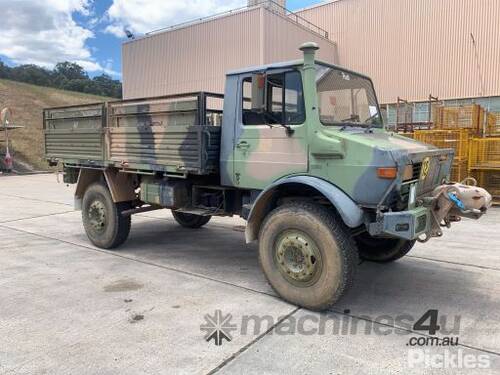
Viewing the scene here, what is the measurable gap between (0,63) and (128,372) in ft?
242

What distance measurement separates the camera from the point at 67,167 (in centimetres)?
732

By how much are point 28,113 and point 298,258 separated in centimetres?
3508

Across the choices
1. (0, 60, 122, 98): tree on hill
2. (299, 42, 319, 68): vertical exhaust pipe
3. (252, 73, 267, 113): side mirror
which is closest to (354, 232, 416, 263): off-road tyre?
(252, 73, 267, 113): side mirror

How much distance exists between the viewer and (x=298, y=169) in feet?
14.7

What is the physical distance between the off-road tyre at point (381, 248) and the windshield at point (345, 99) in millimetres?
1431

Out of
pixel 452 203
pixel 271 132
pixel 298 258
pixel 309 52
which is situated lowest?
pixel 298 258

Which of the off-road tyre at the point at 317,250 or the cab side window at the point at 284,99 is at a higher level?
the cab side window at the point at 284,99

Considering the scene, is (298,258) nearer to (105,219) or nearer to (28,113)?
(105,219)

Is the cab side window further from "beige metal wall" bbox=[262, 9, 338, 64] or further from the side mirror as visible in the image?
"beige metal wall" bbox=[262, 9, 338, 64]

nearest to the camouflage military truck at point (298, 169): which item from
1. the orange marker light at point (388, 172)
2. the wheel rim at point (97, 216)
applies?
the orange marker light at point (388, 172)

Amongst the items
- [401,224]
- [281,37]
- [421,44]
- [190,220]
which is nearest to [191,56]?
[281,37]

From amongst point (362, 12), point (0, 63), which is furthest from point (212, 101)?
point (0, 63)

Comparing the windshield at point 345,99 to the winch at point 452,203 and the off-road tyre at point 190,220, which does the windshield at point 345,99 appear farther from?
the off-road tyre at point 190,220

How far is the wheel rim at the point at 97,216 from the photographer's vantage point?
6.68 metres
